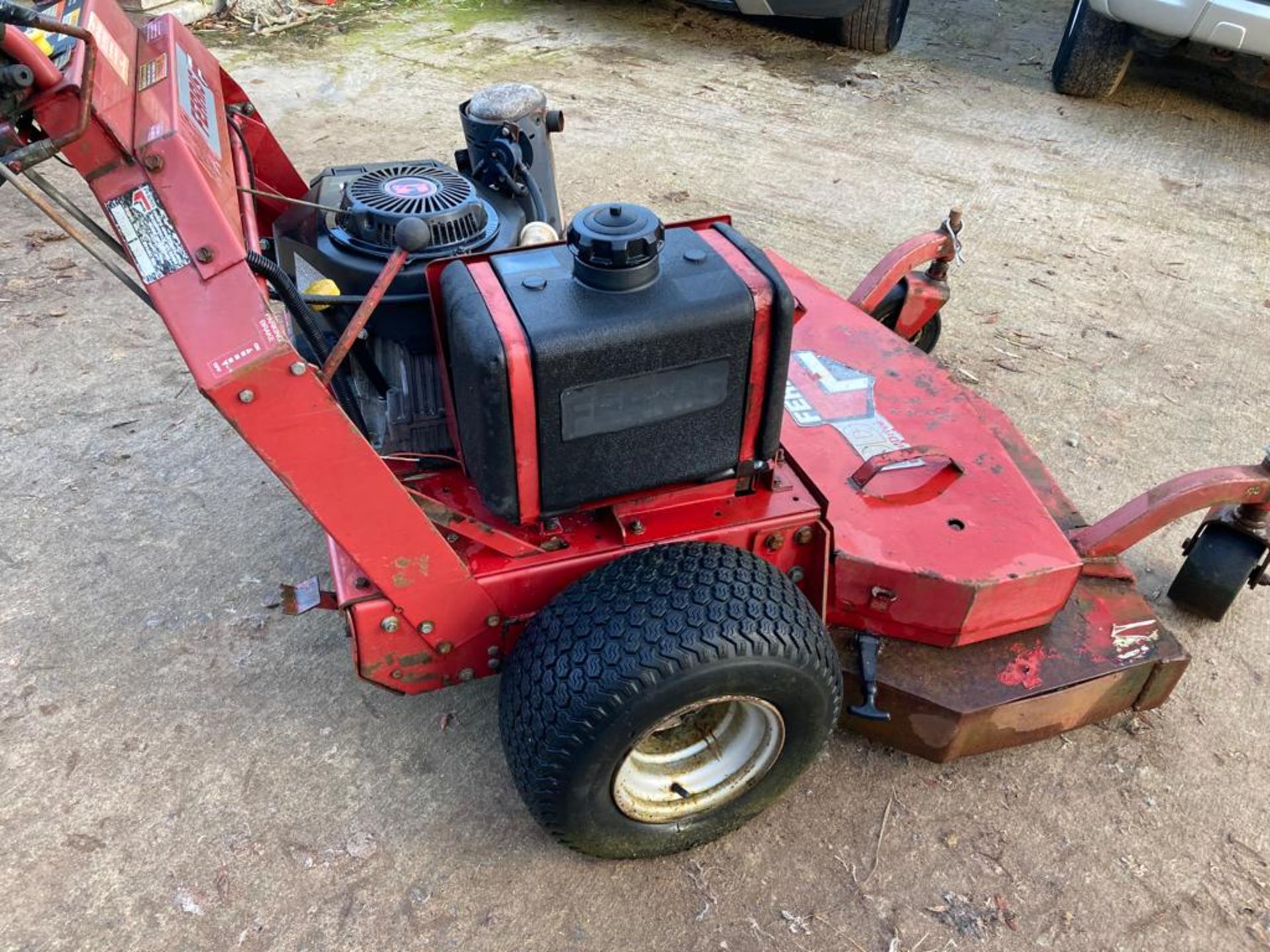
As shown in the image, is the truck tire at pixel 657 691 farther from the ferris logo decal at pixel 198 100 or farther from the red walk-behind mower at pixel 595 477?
the ferris logo decal at pixel 198 100

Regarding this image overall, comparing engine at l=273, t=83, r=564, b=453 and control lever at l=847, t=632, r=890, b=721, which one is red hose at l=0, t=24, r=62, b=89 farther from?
control lever at l=847, t=632, r=890, b=721

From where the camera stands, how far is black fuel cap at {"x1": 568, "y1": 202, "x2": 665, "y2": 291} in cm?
167

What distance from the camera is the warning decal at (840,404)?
238 cm

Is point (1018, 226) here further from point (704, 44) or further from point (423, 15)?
point (423, 15)

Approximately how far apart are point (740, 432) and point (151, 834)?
155 centimetres

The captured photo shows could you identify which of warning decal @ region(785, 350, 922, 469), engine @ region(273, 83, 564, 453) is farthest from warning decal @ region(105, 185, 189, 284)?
warning decal @ region(785, 350, 922, 469)

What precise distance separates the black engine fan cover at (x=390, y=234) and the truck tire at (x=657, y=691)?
676mm

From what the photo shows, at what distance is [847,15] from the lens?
6199 millimetres

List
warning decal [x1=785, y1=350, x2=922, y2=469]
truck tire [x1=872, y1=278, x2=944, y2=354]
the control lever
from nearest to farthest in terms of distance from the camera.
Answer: the control lever < warning decal [x1=785, y1=350, x2=922, y2=469] < truck tire [x1=872, y1=278, x2=944, y2=354]

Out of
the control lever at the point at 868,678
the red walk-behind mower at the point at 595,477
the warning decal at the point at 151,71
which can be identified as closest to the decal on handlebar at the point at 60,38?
the red walk-behind mower at the point at 595,477

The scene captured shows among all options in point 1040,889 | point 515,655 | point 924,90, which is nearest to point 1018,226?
point 924,90

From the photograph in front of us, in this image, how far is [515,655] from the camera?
1863 millimetres

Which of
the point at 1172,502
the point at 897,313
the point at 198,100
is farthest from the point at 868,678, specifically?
the point at 198,100

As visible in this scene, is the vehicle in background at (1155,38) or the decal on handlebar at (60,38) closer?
the decal on handlebar at (60,38)
